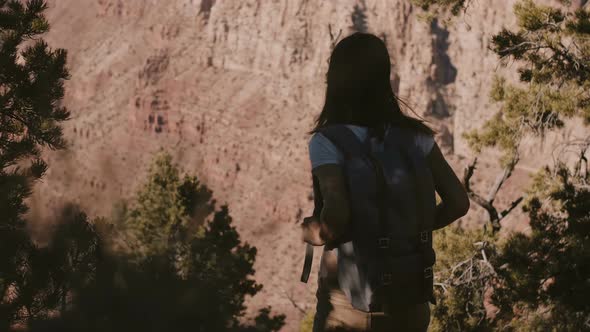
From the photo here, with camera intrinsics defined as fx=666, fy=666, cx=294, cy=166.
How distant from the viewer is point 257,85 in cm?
7700

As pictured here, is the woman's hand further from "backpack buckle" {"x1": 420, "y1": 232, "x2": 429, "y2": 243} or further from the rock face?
the rock face

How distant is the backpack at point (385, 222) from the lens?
7.79 feet

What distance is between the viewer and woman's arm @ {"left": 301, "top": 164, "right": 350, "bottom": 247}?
91.4 inches

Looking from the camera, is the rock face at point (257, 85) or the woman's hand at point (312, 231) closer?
the woman's hand at point (312, 231)

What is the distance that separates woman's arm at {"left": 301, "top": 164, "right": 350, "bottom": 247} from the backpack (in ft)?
0.12

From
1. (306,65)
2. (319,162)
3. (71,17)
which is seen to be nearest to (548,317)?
(319,162)

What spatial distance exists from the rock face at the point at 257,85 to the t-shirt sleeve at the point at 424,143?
4793cm

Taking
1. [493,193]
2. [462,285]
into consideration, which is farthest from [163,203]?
[462,285]

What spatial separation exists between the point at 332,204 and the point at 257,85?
7540 cm

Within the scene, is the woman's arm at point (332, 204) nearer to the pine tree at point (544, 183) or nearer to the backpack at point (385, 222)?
the backpack at point (385, 222)

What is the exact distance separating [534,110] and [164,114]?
234ft

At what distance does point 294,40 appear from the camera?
77000 mm

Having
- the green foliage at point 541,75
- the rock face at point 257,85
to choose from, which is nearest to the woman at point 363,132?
the green foliage at point 541,75

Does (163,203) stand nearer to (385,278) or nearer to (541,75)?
(541,75)
